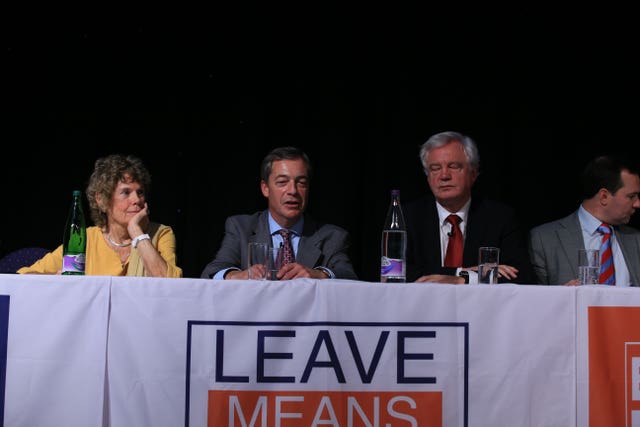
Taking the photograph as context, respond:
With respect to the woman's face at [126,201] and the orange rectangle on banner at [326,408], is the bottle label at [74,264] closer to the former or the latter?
the orange rectangle on banner at [326,408]

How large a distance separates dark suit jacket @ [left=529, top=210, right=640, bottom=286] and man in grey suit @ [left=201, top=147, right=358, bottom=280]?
873 mm

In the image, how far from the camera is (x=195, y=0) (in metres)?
3.89

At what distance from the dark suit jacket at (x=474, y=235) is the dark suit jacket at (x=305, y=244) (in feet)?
0.91

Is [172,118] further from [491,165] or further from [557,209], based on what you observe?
[557,209]

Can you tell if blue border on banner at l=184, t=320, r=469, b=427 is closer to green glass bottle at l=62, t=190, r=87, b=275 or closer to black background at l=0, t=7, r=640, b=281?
green glass bottle at l=62, t=190, r=87, b=275

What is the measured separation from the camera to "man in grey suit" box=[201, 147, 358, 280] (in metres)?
3.00

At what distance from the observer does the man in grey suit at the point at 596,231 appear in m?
3.23

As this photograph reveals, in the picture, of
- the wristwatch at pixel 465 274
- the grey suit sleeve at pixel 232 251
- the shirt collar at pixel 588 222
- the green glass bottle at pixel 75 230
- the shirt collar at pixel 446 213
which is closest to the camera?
the wristwatch at pixel 465 274

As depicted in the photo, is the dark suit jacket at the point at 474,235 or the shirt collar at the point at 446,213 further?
the shirt collar at the point at 446,213

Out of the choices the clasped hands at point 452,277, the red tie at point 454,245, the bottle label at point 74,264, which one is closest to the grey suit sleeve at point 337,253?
the red tie at point 454,245

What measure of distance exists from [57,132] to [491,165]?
91.5 inches

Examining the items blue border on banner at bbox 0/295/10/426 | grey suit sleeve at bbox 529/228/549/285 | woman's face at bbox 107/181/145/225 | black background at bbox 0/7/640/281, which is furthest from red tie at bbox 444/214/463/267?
blue border on banner at bbox 0/295/10/426

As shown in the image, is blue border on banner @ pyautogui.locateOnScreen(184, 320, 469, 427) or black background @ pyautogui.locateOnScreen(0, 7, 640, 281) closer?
blue border on banner @ pyautogui.locateOnScreen(184, 320, 469, 427)

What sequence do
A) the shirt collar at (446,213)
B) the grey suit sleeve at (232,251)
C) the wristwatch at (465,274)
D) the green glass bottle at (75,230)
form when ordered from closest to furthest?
the wristwatch at (465,274) < the green glass bottle at (75,230) < the grey suit sleeve at (232,251) < the shirt collar at (446,213)
